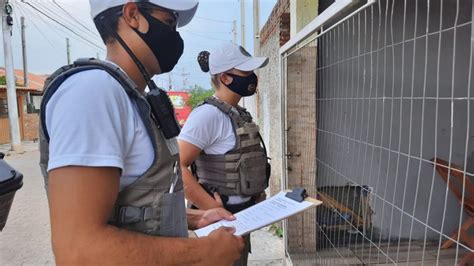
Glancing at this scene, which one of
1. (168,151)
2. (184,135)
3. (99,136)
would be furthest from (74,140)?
(184,135)

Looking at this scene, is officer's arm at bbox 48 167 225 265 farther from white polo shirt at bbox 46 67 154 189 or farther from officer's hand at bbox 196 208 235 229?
officer's hand at bbox 196 208 235 229

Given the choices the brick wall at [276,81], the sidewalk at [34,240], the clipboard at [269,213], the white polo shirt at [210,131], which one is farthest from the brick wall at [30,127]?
the clipboard at [269,213]

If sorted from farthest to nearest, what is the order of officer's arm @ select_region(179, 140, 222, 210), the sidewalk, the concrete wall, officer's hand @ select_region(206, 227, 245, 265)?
1. the sidewalk
2. the concrete wall
3. officer's arm @ select_region(179, 140, 222, 210)
4. officer's hand @ select_region(206, 227, 245, 265)

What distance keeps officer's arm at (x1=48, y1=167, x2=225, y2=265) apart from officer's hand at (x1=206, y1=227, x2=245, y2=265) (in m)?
0.22

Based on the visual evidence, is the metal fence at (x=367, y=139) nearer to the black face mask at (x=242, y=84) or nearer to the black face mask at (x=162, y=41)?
the black face mask at (x=242, y=84)

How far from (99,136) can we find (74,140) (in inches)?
2.1

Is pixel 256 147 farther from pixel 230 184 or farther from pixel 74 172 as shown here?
pixel 74 172

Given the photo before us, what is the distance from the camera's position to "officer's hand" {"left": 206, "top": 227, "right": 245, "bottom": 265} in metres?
1.03

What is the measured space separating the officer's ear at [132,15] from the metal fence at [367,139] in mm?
1489

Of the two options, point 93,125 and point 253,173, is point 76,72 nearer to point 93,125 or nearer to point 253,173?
point 93,125

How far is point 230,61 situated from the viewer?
7.68 feet

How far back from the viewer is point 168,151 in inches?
41.5

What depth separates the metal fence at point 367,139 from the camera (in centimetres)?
249

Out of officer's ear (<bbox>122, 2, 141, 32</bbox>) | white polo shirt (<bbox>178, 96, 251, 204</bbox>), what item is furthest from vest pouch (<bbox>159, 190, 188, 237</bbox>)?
white polo shirt (<bbox>178, 96, 251, 204</bbox>)
